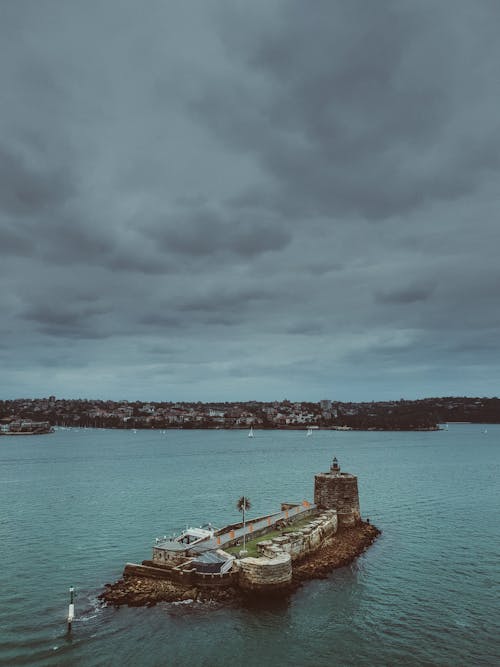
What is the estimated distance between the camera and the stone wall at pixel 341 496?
43.2 m

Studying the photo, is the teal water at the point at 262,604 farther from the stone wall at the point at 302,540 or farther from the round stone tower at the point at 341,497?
the round stone tower at the point at 341,497

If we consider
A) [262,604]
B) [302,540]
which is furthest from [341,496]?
[262,604]

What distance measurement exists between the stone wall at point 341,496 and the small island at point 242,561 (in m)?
1.89

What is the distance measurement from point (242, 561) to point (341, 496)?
1670 cm

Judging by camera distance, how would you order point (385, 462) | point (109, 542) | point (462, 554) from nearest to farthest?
point (462, 554)
point (109, 542)
point (385, 462)

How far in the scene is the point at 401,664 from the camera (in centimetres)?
2156

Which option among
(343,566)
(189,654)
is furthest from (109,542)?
(189,654)

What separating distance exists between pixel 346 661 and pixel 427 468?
3367 inches

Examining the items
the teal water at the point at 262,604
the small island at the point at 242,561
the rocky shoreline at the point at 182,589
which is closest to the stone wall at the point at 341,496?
the small island at the point at 242,561

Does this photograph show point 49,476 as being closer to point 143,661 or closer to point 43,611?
point 43,611

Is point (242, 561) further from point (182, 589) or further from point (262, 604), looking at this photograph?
point (182, 589)

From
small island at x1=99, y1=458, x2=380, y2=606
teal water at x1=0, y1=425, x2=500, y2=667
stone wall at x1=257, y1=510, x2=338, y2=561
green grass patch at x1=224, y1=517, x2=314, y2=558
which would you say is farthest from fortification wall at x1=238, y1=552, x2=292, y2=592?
green grass patch at x1=224, y1=517, x2=314, y2=558

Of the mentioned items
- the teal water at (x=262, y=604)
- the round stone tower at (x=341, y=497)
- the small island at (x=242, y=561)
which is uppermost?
the round stone tower at (x=341, y=497)

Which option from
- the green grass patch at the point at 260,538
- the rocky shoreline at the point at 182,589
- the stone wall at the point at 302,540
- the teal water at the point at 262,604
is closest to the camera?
the teal water at the point at 262,604
